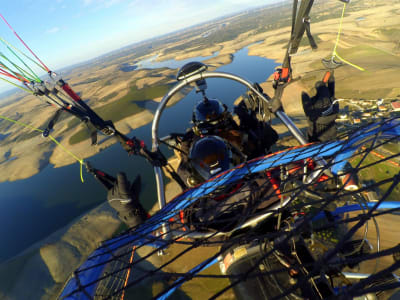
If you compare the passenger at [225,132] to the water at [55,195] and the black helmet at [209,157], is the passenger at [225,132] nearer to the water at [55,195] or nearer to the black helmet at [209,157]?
the black helmet at [209,157]

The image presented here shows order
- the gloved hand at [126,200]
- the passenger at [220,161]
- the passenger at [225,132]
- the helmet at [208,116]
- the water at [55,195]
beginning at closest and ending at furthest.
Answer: the passenger at [220,161] < the gloved hand at [126,200] < the passenger at [225,132] < the helmet at [208,116] < the water at [55,195]

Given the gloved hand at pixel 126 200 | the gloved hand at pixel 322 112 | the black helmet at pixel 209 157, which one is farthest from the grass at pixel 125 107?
the gloved hand at pixel 322 112

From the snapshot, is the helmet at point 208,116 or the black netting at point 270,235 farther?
the helmet at point 208,116

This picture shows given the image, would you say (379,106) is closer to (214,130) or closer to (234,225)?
A: (214,130)

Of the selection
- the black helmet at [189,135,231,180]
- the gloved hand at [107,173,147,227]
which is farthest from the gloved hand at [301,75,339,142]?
the gloved hand at [107,173,147,227]

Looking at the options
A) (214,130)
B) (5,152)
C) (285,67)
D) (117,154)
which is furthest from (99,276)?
(5,152)

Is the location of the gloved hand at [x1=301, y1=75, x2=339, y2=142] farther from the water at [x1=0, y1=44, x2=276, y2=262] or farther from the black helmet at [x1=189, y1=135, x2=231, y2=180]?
the water at [x1=0, y1=44, x2=276, y2=262]

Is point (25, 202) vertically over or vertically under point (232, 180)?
under
